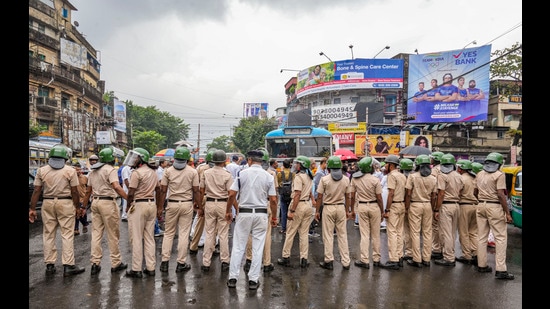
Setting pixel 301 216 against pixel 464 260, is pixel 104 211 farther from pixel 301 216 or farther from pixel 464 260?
pixel 464 260

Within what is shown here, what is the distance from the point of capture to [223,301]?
449cm

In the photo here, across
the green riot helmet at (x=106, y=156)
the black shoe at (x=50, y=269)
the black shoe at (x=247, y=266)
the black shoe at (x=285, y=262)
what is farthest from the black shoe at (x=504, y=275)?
the black shoe at (x=50, y=269)

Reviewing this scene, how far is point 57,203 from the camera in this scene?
5.46m

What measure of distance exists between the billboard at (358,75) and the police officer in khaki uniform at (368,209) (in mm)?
31921

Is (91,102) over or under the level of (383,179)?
over

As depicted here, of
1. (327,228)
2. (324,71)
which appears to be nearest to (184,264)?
(327,228)

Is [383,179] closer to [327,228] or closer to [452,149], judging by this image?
[327,228]

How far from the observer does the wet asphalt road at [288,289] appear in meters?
4.48

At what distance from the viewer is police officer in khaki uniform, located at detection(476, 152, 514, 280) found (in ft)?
18.4

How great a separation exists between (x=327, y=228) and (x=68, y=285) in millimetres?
4196

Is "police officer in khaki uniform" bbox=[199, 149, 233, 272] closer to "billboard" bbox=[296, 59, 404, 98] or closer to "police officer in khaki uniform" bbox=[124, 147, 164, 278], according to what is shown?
"police officer in khaki uniform" bbox=[124, 147, 164, 278]

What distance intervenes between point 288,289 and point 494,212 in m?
3.73

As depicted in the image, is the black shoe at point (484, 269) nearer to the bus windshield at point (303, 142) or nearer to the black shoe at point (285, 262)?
the black shoe at point (285, 262)
